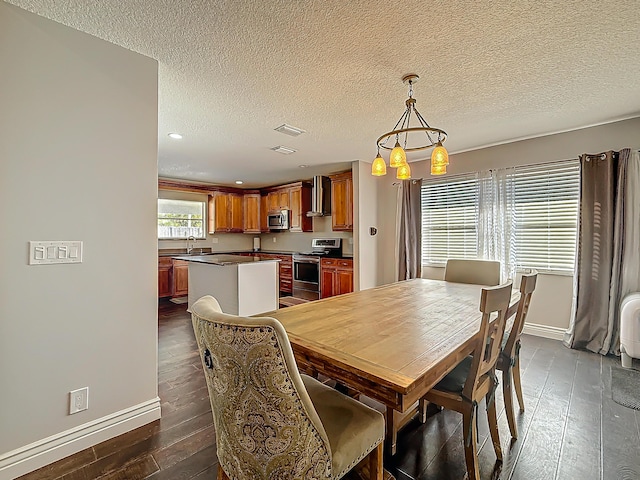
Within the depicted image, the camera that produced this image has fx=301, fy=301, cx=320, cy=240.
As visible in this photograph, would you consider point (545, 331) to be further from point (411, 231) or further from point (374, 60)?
point (374, 60)

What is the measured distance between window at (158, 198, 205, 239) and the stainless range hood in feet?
8.34

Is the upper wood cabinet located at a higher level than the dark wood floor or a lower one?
higher

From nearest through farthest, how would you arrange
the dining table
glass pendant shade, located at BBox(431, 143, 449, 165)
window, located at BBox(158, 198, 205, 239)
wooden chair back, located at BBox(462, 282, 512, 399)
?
the dining table
wooden chair back, located at BBox(462, 282, 512, 399)
glass pendant shade, located at BBox(431, 143, 449, 165)
window, located at BBox(158, 198, 205, 239)

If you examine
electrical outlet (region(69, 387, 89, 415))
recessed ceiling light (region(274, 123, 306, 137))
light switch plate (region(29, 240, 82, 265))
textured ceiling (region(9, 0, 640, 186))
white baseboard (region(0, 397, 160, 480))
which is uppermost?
recessed ceiling light (region(274, 123, 306, 137))

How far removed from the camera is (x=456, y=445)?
A: 173cm

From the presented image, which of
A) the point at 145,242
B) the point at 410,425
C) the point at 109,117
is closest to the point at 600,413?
the point at 410,425

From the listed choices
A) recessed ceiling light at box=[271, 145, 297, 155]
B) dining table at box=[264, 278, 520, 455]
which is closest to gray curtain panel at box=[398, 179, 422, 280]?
recessed ceiling light at box=[271, 145, 297, 155]

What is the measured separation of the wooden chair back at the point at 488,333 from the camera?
4.22ft

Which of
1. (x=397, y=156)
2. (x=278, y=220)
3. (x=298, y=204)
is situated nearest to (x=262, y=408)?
(x=397, y=156)

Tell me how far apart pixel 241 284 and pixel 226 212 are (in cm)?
349

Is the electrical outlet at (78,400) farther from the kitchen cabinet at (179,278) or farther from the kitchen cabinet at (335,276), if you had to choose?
the kitchen cabinet at (179,278)

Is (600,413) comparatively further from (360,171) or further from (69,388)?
(360,171)

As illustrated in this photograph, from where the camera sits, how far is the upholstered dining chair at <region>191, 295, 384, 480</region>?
0.87 meters

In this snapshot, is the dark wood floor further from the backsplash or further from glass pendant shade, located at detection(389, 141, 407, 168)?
the backsplash
